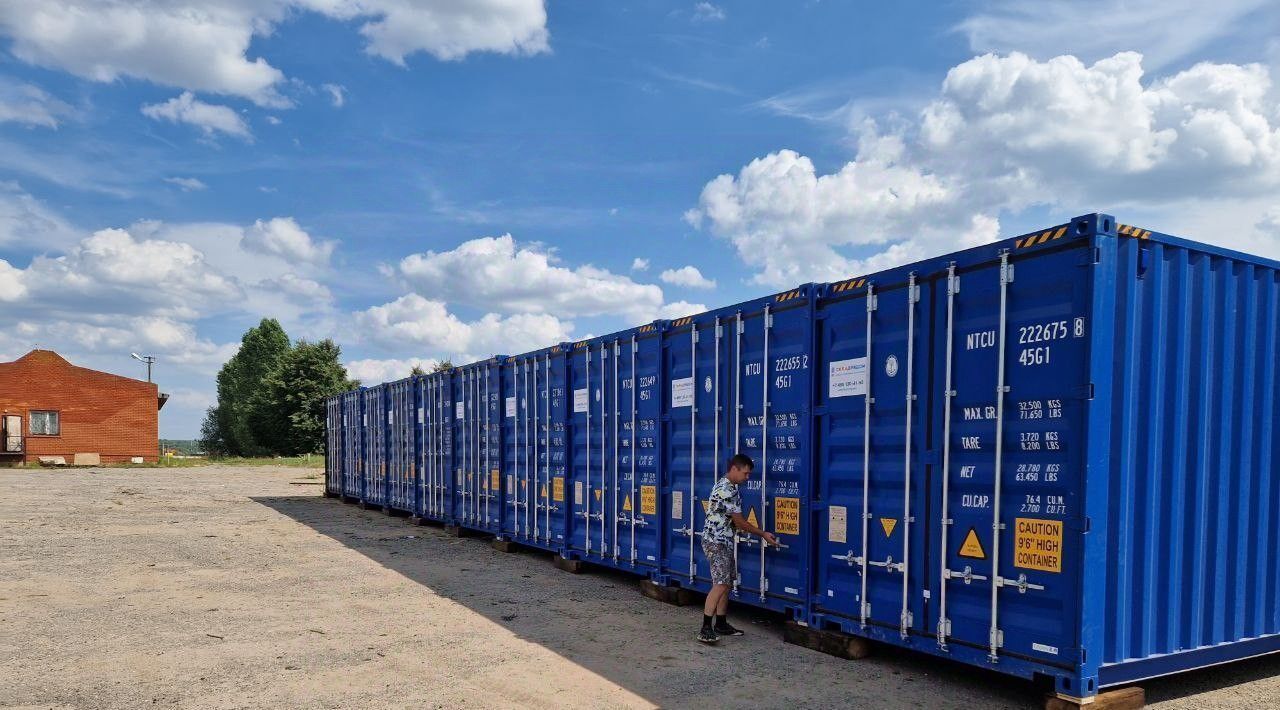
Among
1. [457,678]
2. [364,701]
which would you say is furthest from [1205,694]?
[364,701]

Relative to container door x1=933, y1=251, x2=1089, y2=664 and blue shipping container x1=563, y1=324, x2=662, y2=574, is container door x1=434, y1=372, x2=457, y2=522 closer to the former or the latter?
blue shipping container x1=563, y1=324, x2=662, y2=574

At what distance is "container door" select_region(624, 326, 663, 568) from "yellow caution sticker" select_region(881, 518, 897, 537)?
136 inches

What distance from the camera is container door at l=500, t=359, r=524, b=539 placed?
44.2ft

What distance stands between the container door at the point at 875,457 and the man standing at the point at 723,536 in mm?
705

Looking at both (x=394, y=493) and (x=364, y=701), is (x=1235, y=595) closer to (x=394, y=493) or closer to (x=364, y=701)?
(x=364, y=701)

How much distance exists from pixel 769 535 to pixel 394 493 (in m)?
13.9

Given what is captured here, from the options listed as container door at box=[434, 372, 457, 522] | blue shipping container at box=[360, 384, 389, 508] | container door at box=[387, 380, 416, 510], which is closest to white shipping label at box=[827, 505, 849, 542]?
container door at box=[434, 372, 457, 522]

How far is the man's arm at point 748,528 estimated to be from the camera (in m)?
7.71

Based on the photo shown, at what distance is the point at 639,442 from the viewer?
10375 mm

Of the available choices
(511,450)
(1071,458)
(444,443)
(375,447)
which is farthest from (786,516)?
(375,447)

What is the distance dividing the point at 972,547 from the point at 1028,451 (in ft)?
2.63

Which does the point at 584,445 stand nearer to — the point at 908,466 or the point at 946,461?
the point at 908,466

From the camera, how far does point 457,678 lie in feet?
21.8

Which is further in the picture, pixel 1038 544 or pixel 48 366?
pixel 48 366
